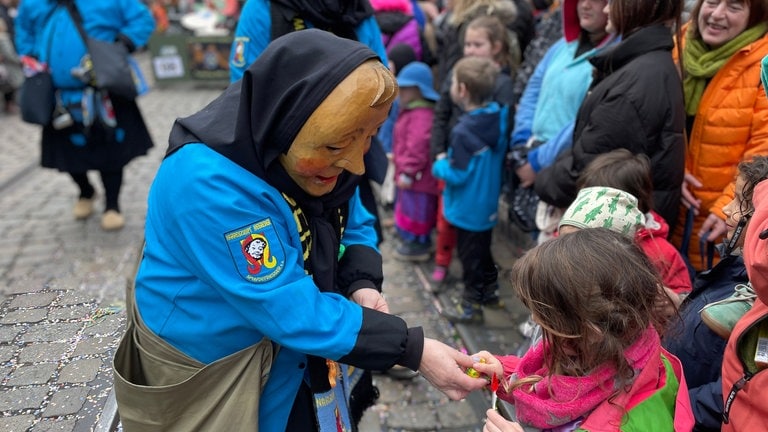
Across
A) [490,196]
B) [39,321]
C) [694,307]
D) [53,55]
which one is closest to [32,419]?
[39,321]

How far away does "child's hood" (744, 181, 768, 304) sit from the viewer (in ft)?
4.42

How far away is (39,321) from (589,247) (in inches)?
60.1

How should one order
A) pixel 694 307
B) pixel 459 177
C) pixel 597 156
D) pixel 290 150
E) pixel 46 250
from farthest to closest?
pixel 46 250
pixel 459 177
pixel 597 156
pixel 694 307
pixel 290 150

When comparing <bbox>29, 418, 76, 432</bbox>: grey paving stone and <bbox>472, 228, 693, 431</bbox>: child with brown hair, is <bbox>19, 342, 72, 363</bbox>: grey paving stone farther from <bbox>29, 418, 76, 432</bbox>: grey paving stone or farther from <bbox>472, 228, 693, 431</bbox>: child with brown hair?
<bbox>472, 228, 693, 431</bbox>: child with brown hair

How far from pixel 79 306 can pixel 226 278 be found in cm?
60

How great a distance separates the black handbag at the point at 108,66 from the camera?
457 centimetres

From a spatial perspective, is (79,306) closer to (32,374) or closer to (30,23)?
(32,374)

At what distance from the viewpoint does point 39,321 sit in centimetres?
166

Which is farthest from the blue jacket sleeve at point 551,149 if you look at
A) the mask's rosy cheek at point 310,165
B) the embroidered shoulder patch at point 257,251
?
the embroidered shoulder patch at point 257,251

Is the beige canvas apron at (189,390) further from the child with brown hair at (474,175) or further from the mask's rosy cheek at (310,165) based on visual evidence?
the child with brown hair at (474,175)

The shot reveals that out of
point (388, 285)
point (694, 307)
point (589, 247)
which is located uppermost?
point (589, 247)

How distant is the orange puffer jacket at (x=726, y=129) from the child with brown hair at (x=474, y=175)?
4.24 ft

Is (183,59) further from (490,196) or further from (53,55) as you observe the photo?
(490,196)

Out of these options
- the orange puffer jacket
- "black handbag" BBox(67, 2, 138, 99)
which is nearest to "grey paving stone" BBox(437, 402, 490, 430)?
the orange puffer jacket
